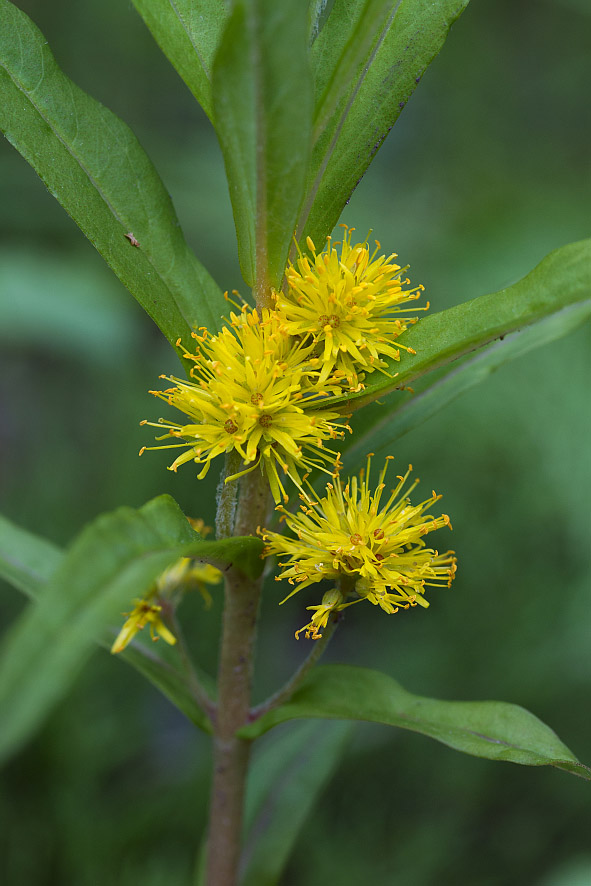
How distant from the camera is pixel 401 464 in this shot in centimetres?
349

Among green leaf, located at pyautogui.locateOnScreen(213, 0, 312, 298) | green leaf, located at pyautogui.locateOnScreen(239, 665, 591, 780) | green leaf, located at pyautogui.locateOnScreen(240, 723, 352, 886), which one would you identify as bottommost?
green leaf, located at pyautogui.locateOnScreen(240, 723, 352, 886)

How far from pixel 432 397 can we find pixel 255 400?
48 cm

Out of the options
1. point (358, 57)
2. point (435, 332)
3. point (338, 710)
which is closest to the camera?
point (358, 57)

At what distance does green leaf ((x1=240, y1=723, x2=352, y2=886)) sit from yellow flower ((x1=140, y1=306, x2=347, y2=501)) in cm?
113

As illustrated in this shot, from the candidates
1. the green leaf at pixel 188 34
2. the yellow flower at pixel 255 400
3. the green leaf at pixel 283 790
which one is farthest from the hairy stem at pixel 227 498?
the green leaf at pixel 283 790

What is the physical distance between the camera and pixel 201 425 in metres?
1.39

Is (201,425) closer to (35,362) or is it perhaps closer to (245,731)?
(245,731)

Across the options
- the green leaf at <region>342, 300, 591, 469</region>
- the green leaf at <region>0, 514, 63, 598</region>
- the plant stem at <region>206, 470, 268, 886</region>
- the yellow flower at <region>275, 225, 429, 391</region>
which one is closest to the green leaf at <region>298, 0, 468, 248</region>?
the yellow flower at <region>275, 225, 429, 391</region>

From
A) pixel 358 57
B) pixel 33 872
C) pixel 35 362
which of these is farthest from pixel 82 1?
pixel 33 872

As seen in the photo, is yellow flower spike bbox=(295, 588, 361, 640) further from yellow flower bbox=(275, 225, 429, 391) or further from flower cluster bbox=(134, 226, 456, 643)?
yellow flower bbox=(275, 225, 429, 391)

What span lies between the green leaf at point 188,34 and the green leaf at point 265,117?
0.83 feet

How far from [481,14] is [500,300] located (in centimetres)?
466

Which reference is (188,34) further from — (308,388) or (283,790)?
(283,790)

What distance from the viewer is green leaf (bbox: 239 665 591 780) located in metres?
1.42
